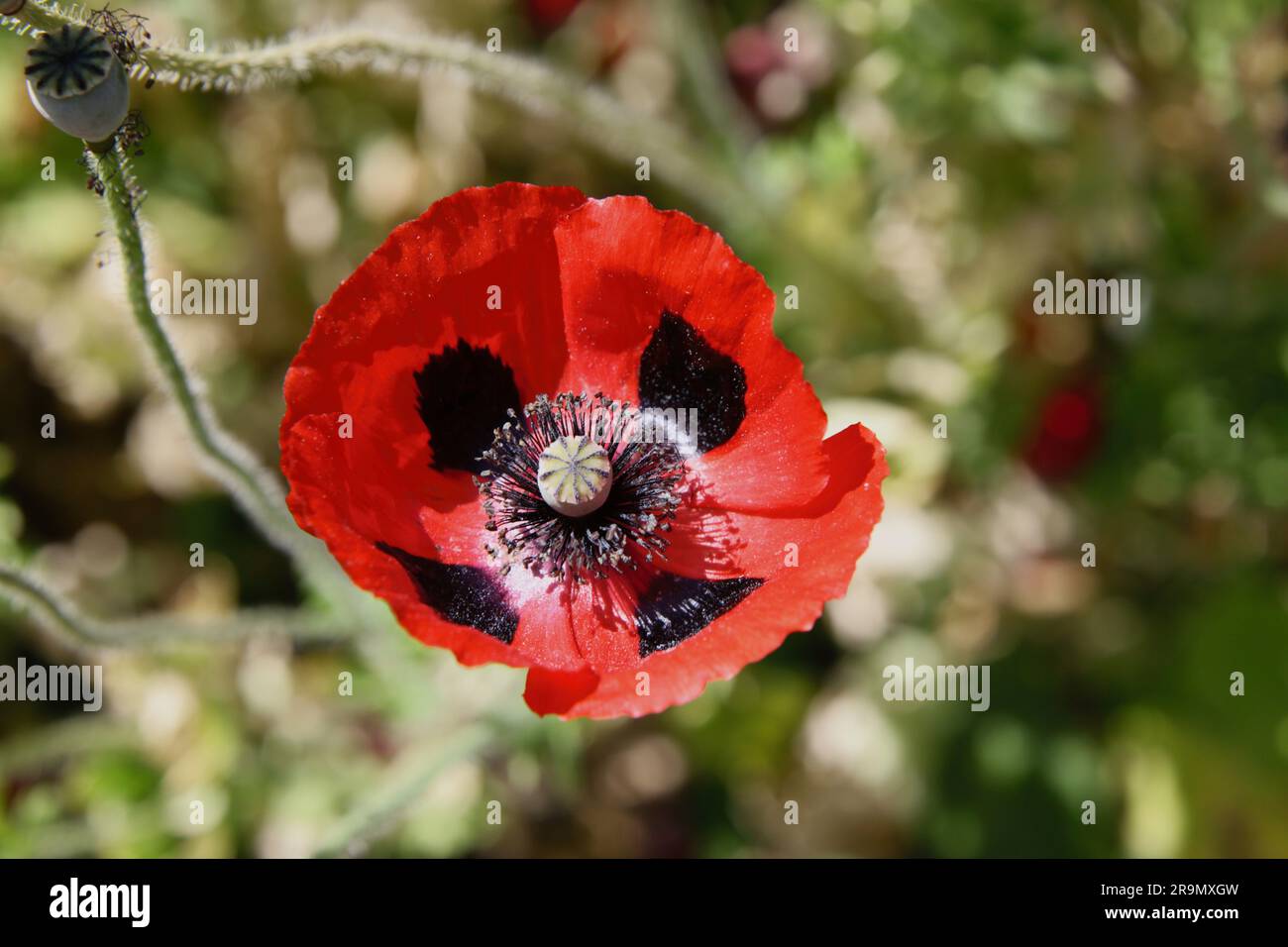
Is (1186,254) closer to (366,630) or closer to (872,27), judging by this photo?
(872,27)

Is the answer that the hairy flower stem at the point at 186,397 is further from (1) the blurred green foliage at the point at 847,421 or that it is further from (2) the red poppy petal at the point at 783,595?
(2) the red poppy petal at the point at 783,595

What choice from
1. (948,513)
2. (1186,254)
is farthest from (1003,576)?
(1186,254)

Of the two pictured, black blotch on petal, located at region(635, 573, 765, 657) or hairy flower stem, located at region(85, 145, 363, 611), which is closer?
hairy flower stem, located at region(85, 145, 363, 611)

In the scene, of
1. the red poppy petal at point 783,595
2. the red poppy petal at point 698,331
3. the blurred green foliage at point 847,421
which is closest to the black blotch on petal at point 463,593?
the red poppy petal at point 783,595

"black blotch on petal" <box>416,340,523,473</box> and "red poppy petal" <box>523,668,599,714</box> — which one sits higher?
"black blotch on petal" <box>416,340,523,473</box>

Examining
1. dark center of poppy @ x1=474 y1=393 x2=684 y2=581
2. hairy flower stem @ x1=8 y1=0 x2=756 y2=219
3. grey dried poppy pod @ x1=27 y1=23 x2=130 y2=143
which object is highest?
hairy flower stem @ x1=8 y1=0 x2=756 y2=219

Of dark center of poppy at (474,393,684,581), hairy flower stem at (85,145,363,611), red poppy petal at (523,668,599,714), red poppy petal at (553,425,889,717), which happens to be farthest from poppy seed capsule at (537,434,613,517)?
hairy flower stem at (85,145,363,611)

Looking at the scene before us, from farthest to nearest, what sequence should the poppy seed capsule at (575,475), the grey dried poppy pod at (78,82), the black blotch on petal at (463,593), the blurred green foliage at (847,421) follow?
1. the blurred green foliage at (847,421)
2. the poppy seed capsule at (575,475)
3. the black blotch on petal at (463,593)
4. the grey dried poppy pod at (78,82)

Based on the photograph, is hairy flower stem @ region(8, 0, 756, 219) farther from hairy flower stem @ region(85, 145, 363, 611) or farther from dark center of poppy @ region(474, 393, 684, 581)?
dark center of poppy @ region(474, 393, 684, 581)
